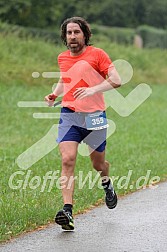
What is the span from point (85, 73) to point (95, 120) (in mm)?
463

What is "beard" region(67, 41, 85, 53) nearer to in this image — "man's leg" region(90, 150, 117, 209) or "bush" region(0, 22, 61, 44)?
"man's leg" region(90, 150, 117, 209)

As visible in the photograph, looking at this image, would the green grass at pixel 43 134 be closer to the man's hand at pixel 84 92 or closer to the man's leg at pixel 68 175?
the man's leg at pixel 68 175

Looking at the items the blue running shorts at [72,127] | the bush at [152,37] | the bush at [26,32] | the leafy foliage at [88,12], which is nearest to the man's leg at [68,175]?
the blue running shorts at [72,127]

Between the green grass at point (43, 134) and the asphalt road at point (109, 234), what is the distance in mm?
243

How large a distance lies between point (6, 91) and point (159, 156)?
29.1 feet

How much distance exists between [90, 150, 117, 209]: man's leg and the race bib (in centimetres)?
37

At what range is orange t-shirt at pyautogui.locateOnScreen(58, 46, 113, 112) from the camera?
295 inches

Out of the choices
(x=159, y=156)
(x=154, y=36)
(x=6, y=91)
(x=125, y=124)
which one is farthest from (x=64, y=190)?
(x=154, y=36)

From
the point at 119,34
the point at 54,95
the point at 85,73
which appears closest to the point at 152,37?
the point at 119,34

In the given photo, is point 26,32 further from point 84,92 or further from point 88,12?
point 84,92

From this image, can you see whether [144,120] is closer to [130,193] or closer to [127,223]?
[130,193]

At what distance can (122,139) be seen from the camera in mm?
15422

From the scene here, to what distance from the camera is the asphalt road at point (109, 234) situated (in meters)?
6.61

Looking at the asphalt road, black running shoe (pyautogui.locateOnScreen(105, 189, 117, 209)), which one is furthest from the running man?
black running shoe (pyautogui.locateOnScreen(105, 189, 117, 209))
